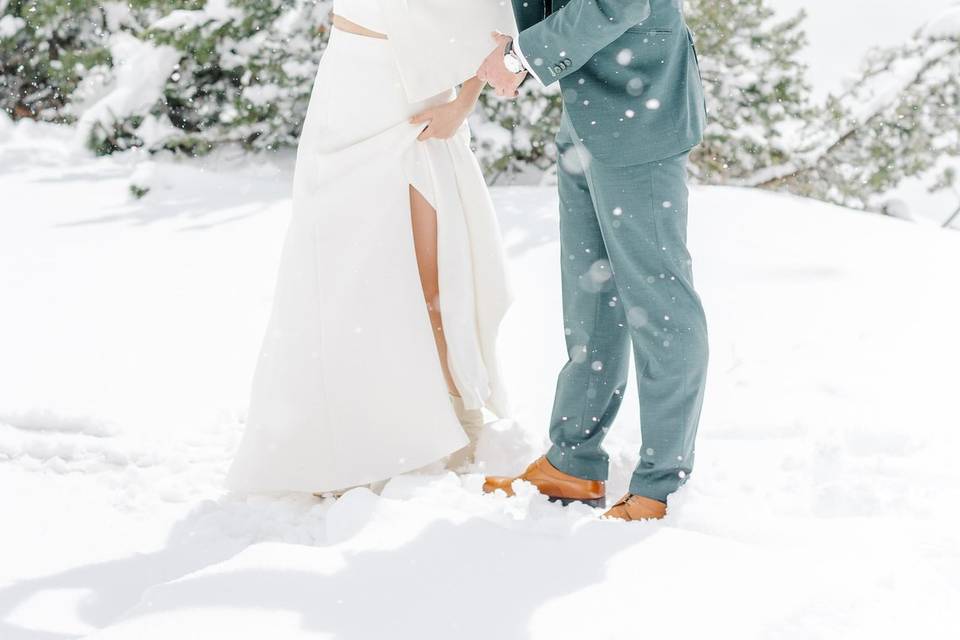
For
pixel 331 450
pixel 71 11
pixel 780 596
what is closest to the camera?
pixel 780 596

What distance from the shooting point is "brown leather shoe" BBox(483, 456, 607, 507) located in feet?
7.13

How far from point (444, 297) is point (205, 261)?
2445 mm

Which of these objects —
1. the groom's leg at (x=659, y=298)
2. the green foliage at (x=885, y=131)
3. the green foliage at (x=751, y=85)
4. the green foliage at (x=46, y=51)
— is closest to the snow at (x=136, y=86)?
the green foliage at (x=46, y=51)

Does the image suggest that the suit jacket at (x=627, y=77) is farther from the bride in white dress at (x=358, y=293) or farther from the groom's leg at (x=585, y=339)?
the bride in white dress at (x=358, y=293)

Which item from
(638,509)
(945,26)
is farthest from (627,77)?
(945,26)

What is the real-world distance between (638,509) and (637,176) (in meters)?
0.68

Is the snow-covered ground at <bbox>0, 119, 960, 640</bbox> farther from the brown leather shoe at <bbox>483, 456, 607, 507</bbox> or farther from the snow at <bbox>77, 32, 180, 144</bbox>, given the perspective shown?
the snow at <bbox>77, 32, 180, 144</bbox>

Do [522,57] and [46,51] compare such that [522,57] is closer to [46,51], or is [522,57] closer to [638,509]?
[638,509]

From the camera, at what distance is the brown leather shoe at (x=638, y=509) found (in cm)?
198

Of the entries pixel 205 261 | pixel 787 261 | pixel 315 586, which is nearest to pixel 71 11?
pixel 205 261

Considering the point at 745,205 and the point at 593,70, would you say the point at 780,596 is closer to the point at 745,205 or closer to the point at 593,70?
the point at 593,70

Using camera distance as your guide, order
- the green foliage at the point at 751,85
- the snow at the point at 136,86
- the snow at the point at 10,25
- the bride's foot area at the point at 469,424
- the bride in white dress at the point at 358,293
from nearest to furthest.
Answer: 1. the bride in white dress at the point at 358,293
2. the bride's foot area at the point at 469,424
3. the green foliage at the point at 751,85
4. the snow at the point at 136,86
5. the snow at the point at 10,25

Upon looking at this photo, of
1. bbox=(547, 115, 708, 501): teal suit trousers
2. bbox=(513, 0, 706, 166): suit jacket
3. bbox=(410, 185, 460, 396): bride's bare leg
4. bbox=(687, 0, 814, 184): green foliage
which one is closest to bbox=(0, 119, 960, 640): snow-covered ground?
bbox=(547, 115, 708, 501): teal suit trousers

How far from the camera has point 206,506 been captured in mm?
2238
